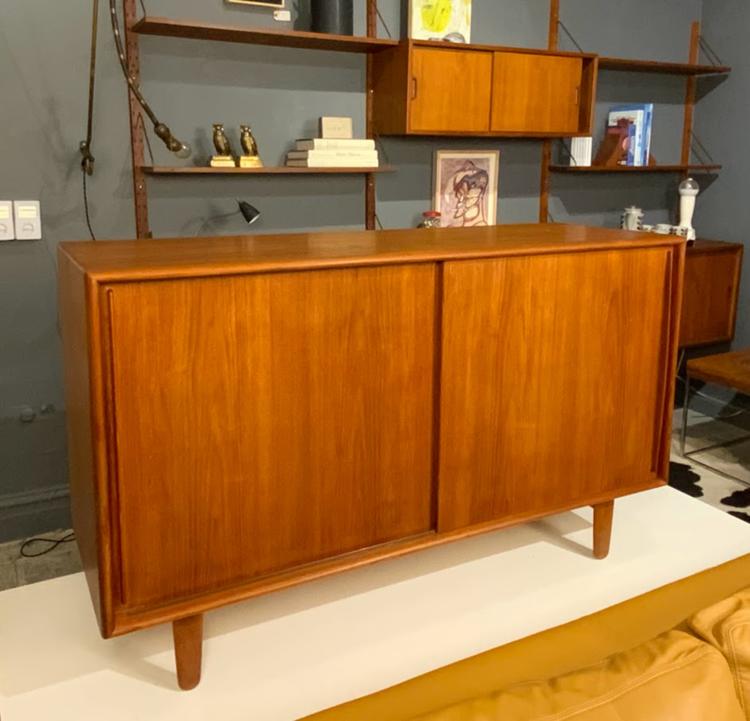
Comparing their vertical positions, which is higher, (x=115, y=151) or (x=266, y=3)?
(x=266, y=3)

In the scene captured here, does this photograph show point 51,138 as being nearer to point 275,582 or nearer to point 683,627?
point 275,582

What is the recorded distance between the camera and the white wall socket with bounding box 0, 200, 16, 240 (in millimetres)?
2744

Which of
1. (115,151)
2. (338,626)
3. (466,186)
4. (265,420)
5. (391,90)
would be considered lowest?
(338,626)

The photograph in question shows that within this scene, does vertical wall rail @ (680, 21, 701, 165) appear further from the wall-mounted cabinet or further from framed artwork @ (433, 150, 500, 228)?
framed artwork @ (433, 150, 500, 228)

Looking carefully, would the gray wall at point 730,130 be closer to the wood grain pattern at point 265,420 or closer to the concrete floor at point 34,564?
the wood grain pattern at point 265,420

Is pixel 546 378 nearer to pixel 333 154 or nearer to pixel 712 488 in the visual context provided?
pixel 333 154

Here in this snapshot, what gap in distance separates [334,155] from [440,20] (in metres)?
0.77

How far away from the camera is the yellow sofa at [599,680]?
941mm

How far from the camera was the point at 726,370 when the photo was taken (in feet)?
11.4

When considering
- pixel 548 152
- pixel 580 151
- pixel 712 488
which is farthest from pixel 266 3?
pixel 712 488

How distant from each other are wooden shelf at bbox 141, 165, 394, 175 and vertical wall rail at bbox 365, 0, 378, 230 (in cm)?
11

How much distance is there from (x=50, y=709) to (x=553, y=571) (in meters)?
1.07

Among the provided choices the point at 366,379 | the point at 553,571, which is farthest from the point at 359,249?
the point at 553,571

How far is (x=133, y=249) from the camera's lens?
4.84ft
